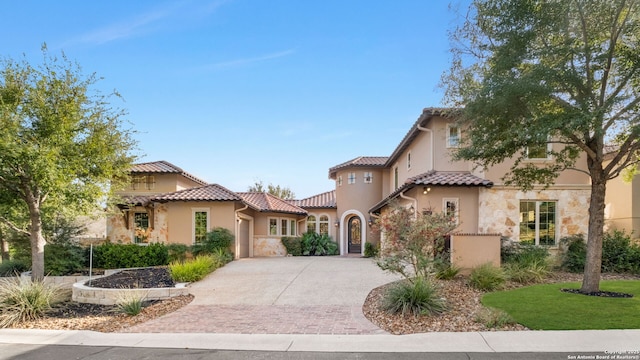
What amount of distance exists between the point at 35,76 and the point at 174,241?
11018 mm

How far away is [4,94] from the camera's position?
1164cm

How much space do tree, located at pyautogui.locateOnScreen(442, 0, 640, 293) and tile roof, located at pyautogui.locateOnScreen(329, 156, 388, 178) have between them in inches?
647

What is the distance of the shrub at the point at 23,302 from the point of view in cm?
927

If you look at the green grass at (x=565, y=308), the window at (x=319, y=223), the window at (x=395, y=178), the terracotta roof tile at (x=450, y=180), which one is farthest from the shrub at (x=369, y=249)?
the green grass at (x=565, y=308)

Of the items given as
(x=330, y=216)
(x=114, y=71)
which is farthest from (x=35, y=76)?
(x=330, y=216)

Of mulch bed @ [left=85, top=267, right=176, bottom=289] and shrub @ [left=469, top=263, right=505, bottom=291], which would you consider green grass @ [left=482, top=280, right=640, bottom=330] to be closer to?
shrub @ [left=469, top=263, right=505, bottom=291]

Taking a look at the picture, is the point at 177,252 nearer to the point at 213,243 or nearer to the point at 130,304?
the point at 213,243

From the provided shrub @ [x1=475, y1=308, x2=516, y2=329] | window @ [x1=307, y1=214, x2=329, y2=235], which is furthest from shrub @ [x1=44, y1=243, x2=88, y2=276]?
window @ [x1=307, y1=214, x2=329, y2=235]

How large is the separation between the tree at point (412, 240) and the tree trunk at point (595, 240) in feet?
12.1

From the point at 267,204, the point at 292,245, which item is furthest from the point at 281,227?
the point at 267,204

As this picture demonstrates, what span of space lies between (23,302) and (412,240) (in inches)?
384

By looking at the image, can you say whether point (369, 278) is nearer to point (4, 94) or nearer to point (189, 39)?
point (189, 39)

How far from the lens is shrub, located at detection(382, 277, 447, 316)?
8.59 metres

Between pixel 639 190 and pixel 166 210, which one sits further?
pixel 166 210
